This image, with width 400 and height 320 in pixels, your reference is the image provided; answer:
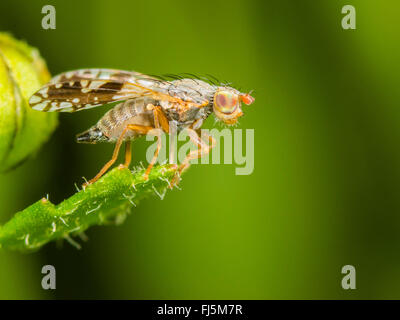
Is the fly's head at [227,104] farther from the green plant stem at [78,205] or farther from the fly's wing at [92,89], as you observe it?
the green plant stem at [78,205]

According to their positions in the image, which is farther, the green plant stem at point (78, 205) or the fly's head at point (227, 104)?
the fly's head at point (227, 104)

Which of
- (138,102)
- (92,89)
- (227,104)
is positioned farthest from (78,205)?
(227,104)

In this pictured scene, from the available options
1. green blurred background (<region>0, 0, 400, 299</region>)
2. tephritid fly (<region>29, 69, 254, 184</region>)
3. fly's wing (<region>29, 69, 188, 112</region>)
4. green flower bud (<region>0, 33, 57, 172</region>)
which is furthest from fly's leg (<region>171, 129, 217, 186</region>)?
green blurred background (<region>0, 0, 400, 299</region>)

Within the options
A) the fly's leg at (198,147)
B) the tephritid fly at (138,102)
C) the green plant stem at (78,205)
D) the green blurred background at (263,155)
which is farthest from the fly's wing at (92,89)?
the green blurred background at (263,155)

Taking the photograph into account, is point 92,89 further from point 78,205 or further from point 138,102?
point 78,205

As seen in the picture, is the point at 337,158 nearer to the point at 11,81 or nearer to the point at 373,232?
the point at 373,232

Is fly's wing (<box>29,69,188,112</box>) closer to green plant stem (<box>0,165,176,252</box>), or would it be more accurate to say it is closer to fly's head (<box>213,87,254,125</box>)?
fly's head (<box>213,87,254,125</box>)

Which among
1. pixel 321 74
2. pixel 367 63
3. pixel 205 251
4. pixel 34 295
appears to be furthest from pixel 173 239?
pixel 367 63
